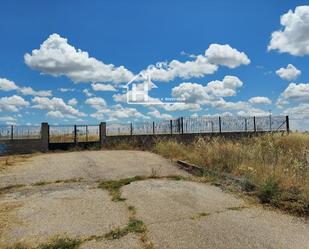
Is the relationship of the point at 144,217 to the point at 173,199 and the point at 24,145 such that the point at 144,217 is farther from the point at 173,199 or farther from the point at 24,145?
the point at 24,145

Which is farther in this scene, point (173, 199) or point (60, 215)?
point (173, 199)

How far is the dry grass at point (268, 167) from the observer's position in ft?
20.1

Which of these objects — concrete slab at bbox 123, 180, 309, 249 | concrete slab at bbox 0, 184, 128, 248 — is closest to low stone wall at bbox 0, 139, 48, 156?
concrete slab at bbox 0, 184, 128, 248

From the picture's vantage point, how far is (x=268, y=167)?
8.14 meters

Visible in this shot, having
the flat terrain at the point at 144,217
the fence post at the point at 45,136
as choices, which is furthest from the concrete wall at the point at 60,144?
the flat terrain at the point at 144,217

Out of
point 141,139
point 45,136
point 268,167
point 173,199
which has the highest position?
point 45,136

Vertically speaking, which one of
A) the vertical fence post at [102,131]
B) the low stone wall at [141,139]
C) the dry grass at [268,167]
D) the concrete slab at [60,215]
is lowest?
the concrete slab at [60,215]

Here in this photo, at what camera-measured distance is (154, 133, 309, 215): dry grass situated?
6.11 metres

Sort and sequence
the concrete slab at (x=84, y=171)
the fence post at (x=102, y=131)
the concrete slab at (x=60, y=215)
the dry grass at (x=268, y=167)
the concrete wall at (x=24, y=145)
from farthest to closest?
the fence post at (x=102, y=131) → the concrete wall at (x=24, y=145) → the concrete slab at (x=84, y=171) → the dry grass at (x=268, y=167) → the concrete slab at (x=60, y=215)

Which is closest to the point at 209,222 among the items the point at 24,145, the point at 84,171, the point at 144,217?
the point at 144,217

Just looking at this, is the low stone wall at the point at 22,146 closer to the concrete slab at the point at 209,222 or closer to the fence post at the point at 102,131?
the fence post at the point at 102,131

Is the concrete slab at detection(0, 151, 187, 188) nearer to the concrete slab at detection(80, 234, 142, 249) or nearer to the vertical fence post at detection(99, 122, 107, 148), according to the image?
the concrete slab at detection(80, 234, 142, 249)

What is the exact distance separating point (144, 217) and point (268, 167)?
4.22 meters

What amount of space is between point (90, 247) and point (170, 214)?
5.58 feet
